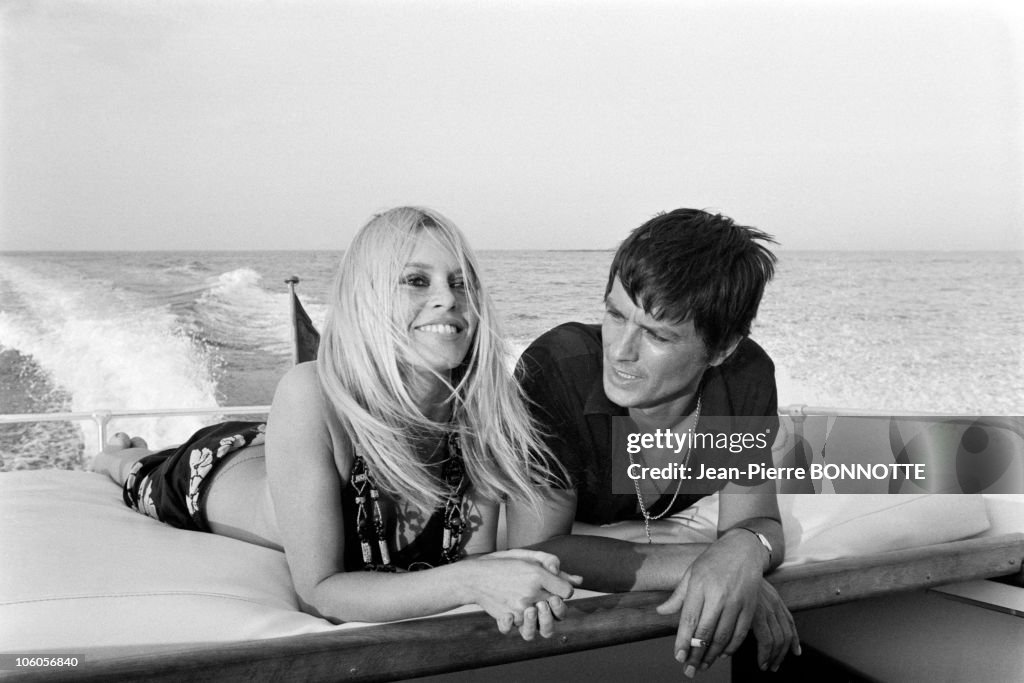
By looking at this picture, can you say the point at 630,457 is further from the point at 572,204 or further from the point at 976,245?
the point at 976,245

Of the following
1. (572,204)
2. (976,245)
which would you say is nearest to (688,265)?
(572,204)

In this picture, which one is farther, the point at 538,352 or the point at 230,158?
the point at 230,158

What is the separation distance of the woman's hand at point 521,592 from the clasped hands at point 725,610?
0.66 ft

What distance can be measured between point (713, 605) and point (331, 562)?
540mm

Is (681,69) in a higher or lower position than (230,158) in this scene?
higher

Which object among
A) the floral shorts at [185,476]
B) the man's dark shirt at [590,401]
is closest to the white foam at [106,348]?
the floral shorts at [185,476]

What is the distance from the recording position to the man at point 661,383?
1401 mm

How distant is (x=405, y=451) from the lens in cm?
126

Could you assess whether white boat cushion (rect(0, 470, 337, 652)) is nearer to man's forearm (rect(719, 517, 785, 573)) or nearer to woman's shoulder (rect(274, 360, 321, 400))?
woman's shoulder (rect(274, 360, 321, 400))

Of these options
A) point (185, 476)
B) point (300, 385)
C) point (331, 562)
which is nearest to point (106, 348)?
point (185, 476)

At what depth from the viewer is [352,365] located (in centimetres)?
126

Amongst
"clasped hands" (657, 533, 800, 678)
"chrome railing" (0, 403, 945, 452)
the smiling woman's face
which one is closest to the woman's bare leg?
"chrome railing" (0, 403, 945, 452)

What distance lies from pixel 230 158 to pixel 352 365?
43.9ft

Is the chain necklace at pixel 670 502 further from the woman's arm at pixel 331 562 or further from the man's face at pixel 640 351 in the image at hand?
the woman's arm at pixel 331 562
